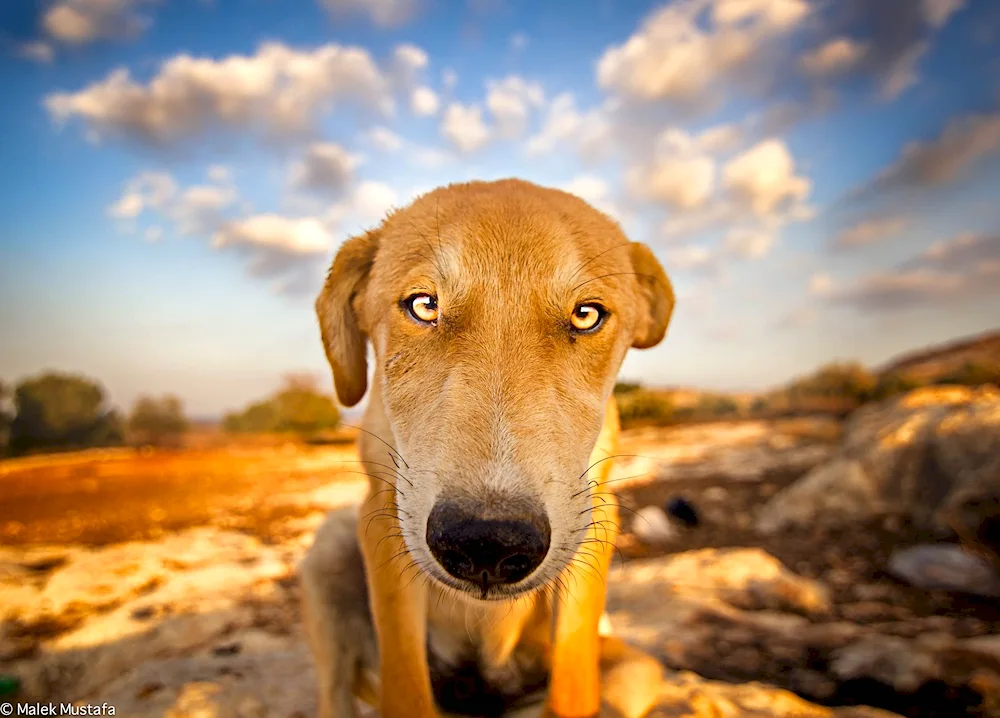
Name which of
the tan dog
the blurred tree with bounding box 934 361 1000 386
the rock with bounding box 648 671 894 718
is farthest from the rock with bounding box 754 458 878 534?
the tan dog

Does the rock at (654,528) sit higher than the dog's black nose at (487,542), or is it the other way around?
the dog's black nose at (487,542)

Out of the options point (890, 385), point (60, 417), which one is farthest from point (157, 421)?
point (890, 385)

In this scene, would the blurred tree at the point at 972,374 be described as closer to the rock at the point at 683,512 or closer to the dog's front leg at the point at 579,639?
the rock at the point at 683,512

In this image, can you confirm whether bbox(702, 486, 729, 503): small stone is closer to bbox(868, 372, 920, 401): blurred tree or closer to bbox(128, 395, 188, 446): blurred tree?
bbox(868, 372, 920, 401): blurred tree

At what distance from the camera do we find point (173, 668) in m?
3.76

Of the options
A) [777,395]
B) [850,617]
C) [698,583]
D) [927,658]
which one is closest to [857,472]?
[850,617]

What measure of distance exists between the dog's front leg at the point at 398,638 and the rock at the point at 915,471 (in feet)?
23.8

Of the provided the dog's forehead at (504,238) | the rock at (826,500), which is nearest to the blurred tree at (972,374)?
the rock at (826,500)

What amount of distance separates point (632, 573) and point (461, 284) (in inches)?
226

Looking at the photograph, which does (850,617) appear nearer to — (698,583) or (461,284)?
(698,583)

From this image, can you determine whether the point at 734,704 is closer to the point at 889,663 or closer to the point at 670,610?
the point at 889,663

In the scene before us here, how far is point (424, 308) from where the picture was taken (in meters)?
2.20

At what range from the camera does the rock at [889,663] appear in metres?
3.57

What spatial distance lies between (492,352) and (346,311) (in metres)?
1.10
